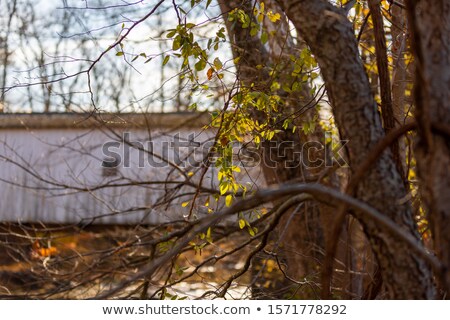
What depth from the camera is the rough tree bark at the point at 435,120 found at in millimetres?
2135

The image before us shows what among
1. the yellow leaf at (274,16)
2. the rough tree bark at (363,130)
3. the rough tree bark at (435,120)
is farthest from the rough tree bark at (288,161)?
the rough tree bark at (435,120)

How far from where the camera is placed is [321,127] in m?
6.50

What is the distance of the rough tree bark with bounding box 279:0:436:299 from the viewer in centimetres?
238

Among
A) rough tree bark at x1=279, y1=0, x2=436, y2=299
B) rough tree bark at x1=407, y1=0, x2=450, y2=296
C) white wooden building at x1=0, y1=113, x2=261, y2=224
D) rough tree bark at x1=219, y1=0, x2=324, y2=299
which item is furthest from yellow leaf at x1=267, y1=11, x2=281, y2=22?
white wooden building at x1=0, y1=113, x2=261, y2=224

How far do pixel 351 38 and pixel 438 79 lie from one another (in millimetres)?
492

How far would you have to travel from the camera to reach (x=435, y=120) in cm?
215

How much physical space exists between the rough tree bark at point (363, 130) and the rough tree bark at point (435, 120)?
0.58 ft

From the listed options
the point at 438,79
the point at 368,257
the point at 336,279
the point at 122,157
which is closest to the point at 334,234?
the point at 438,79

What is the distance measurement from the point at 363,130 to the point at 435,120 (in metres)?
0.36

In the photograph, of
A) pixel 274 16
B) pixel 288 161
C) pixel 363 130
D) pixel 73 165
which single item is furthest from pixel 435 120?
pixel 73 165

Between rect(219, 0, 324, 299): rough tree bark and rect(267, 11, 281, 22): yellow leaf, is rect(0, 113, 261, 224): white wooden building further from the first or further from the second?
rect(267, 11, 281, 22): yellow leaf

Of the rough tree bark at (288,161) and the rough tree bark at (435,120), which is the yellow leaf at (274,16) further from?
the rough tree bark at (435,120)

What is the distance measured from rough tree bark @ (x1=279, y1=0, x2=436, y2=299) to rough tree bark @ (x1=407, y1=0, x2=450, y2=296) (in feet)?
0.58
